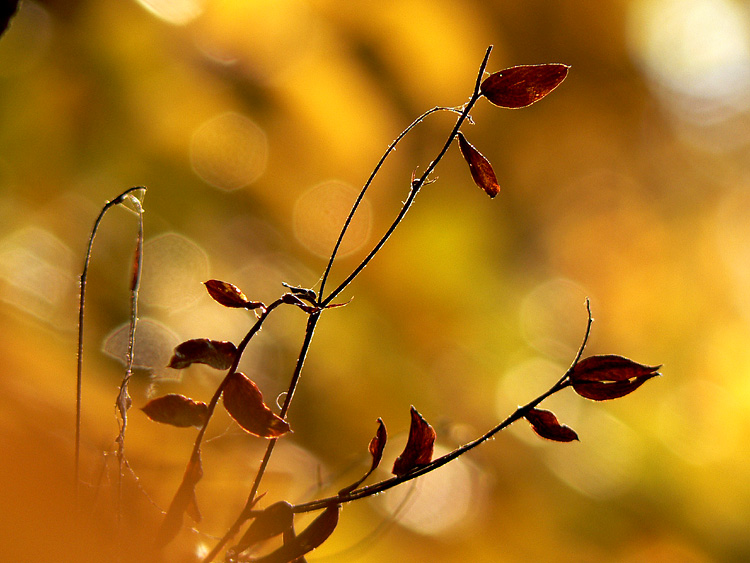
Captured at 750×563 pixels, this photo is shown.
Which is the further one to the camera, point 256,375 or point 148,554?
point 256,375

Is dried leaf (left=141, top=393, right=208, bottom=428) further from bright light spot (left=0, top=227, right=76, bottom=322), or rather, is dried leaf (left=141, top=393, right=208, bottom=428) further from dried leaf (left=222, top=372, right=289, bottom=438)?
A: bright light spot (left=0, top=227, right=76, bottom=322)

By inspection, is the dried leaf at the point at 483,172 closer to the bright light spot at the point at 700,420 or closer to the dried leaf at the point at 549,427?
the dried leaf at the point at 549,427

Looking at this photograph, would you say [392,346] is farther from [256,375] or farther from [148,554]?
[148,554]

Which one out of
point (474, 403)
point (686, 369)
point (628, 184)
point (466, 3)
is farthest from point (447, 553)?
point (466, 3)

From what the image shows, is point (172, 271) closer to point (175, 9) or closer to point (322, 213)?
point (322, 213)

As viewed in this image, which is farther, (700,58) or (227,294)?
(700,58)

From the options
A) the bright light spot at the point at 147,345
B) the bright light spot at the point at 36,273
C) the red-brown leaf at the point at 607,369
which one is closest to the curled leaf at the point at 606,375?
the red-brown leaf at the point at 607,369

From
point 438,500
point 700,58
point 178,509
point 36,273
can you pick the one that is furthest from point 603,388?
point 700,58
